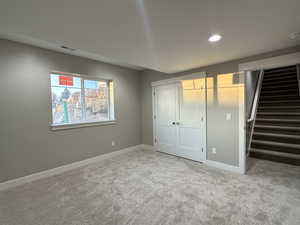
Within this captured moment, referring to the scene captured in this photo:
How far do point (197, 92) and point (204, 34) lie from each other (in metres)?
1.75

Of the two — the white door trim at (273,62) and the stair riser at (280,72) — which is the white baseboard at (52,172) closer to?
the white door trim at (273,62)

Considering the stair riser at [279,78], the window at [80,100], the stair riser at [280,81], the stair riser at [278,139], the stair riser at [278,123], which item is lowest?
the stair riser at [278,139]

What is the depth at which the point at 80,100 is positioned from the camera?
351 cm

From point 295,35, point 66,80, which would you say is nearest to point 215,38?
point 295,35

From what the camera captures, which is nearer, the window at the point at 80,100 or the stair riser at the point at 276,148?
the window at the point at 80,100

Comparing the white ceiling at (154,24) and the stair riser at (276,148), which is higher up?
the white ceiling at (154,24)

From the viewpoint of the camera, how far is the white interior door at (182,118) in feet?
11.3

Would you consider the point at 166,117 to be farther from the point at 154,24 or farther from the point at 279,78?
the point at 279,78

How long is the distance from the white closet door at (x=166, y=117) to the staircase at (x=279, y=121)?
2.10 meters

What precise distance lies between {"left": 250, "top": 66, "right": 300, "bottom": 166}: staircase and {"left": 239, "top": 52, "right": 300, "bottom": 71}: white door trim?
2071 mm

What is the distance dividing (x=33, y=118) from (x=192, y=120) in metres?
3.38

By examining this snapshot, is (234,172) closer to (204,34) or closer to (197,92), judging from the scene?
(197,92)

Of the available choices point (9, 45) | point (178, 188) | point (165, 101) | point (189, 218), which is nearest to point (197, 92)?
point (165, 101)

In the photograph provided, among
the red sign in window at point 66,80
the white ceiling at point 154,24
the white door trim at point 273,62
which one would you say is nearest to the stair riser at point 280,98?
the white door trim at point 273,62
